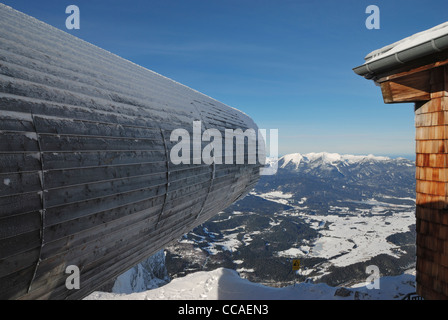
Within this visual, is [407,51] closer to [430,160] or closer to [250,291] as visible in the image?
[430,160]

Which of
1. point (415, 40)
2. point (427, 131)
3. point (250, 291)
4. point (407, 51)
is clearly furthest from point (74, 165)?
point (250, 291)

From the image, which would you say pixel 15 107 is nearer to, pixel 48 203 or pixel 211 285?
pixel 48 203

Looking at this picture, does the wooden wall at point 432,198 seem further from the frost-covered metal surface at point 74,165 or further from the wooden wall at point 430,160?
the frost-covered metal surface at point 74,165

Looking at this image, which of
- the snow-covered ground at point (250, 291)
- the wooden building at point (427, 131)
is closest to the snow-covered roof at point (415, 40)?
the wooden building at point (427, 131)

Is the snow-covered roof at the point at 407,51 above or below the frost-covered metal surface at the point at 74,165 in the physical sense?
above

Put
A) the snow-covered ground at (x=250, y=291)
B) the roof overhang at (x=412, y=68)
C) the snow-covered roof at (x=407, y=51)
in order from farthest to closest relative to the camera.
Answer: the snow-covered ground at (x=250, y=291) < the roof overhang at (x=412, y=68) < the snow-covered roof at (x=407, y=51)

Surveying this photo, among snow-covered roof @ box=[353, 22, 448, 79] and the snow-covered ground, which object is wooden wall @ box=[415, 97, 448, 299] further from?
the snow-covered ground
